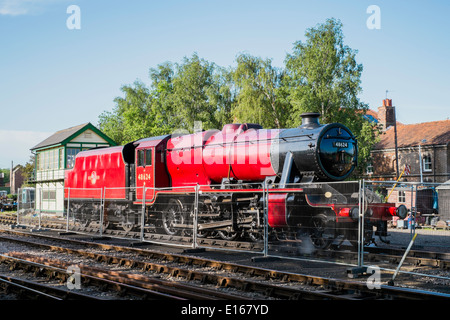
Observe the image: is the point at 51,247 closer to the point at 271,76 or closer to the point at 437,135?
the point at 271,76

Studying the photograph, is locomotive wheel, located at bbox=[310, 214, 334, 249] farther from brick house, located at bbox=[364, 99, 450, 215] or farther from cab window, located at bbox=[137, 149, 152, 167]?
brick house, located at bbox=[364, 99, 450, 215]

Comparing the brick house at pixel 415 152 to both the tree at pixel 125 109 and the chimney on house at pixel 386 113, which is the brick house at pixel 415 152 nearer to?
the chimney on house at pixel 386 113

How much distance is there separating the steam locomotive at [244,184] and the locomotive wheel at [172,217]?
1.4 inches

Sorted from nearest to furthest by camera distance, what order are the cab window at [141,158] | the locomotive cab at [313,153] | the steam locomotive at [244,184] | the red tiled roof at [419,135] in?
the steam locomotive at [244,184] → the locomotive cab at [313,153] → the cab window at [141,158] → the red tiled roof at [419,135]

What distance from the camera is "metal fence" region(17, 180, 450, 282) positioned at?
38.2ft

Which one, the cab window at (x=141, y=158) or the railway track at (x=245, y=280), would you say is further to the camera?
the cab window at (x=141, y=158)

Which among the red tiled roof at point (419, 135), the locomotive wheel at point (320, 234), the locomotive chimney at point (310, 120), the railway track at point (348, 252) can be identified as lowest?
the railway track at point (348, 252)

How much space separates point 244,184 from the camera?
478 inches

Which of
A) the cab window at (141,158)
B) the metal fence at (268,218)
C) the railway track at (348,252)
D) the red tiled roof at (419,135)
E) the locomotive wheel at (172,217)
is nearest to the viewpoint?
the railway track at (348,252)

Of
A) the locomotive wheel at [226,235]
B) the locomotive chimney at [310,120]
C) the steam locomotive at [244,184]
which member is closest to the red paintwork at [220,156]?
the steam locomotive at [244,184]

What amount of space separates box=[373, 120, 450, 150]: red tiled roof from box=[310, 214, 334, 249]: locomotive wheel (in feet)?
107

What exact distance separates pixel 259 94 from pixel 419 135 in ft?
54.8

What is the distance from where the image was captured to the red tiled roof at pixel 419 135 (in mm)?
41781

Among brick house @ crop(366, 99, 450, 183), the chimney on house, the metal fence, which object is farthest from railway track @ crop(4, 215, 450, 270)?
the chimney on house
